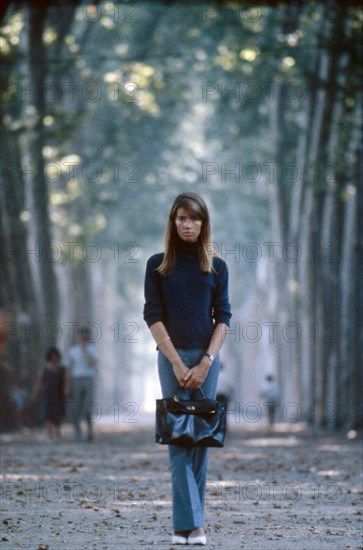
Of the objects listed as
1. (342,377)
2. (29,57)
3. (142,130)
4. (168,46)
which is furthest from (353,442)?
(142,130)

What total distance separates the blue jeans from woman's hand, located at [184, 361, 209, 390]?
9 centimetres

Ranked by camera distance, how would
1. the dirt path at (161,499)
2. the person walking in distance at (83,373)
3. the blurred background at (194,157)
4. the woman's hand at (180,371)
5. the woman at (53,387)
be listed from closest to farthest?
the woman's hand at (180,371) < the dirt path at (161,499) < the person walking in distance at (83,373) < the woman at (53,387) < the blurred background at (194,157)

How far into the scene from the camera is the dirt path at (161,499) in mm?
8375

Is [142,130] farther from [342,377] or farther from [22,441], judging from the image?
[22,441]

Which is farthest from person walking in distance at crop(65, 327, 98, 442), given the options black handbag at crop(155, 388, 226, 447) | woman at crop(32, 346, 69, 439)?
black handbag at crop(155, 388, 226, 447)

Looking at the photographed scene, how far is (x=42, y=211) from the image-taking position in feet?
97.2

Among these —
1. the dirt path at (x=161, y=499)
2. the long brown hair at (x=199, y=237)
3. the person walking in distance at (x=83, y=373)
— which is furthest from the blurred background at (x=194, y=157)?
the long brown hair at (x=199, y=237)

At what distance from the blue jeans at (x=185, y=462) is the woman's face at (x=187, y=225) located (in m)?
0.61

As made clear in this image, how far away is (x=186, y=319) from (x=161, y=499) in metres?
3.52

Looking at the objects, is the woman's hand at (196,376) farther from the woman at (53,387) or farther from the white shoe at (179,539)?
Answer: the woman at (53,387)

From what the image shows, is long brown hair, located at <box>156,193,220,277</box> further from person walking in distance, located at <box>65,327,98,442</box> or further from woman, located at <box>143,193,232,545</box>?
person walking in distance, located at <box>65,327,98,442</box>

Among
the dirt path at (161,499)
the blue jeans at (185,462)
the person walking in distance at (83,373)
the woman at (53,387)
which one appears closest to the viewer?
the blue jeans at (185,462)

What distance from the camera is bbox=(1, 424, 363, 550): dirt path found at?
8375 millimetres

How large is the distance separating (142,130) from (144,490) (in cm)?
2857
